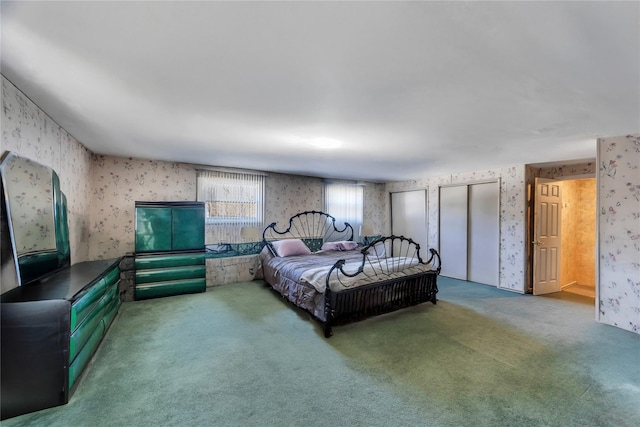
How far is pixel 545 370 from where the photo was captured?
234 cm

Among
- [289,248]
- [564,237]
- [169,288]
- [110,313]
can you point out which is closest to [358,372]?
[110,313]

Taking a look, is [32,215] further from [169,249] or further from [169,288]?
[169,288]

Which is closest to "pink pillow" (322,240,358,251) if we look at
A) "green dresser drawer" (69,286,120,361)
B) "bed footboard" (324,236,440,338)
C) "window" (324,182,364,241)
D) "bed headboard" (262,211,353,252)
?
"bed headboard" (262,211,353,252)

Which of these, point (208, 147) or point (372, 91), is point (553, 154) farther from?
point (208, 147)

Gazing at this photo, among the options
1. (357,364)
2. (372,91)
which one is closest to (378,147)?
(372,91)

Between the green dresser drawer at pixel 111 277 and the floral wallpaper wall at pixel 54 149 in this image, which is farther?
the green dresser drawer at pixel 111 277

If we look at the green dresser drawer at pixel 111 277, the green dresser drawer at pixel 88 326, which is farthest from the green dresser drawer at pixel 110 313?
the green dresser drawer at pixel 111 277

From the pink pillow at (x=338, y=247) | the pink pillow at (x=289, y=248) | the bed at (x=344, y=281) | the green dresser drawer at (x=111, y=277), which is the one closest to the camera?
the green dresser drawer at (x=111, y=277)

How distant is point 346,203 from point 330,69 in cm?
505

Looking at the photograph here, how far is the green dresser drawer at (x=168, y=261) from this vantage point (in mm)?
4102

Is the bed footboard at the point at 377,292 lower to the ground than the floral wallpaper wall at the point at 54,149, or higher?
lower

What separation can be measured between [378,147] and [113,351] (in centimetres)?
366

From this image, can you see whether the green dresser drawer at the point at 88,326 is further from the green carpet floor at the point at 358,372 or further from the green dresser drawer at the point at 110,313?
the green carpet floor at the point at 358,372

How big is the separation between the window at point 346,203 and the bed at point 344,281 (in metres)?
1.25
